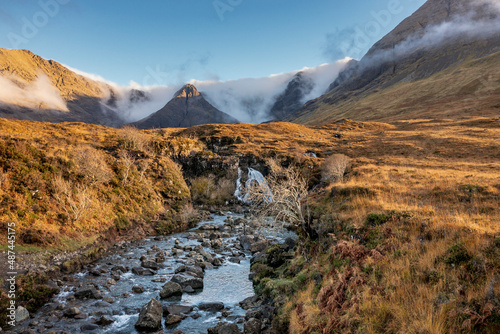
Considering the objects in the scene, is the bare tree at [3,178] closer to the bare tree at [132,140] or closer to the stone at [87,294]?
the stone at [87,294]

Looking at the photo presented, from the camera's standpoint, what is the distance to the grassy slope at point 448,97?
120562 mm

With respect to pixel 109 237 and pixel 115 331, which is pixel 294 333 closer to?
pixel 115 331

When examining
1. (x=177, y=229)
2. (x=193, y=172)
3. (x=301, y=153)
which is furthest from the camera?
(x=301, y=153)

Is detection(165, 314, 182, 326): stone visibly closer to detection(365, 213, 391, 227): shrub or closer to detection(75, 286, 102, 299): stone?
detection(75, 286, 102, 299): stone

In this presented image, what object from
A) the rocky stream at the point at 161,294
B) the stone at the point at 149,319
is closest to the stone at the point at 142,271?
the rocky stream at the point at 161,294

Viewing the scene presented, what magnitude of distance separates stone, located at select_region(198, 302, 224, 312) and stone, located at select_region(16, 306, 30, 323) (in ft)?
35.5

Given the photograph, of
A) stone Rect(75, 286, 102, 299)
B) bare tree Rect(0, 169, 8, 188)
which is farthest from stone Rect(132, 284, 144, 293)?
bare tree Rect(0, 169, 8, 188)

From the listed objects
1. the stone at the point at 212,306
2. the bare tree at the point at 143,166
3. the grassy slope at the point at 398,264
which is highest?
the bare tree at the point at 143,166

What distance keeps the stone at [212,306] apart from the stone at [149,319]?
308cm

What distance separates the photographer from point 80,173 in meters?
33.9

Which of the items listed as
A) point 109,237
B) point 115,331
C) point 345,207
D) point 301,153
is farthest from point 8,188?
point 301,153

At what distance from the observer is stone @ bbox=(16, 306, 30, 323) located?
49.3 feet

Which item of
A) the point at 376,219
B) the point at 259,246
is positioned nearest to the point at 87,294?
the point at 259,246

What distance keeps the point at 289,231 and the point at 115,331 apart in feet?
82.7
